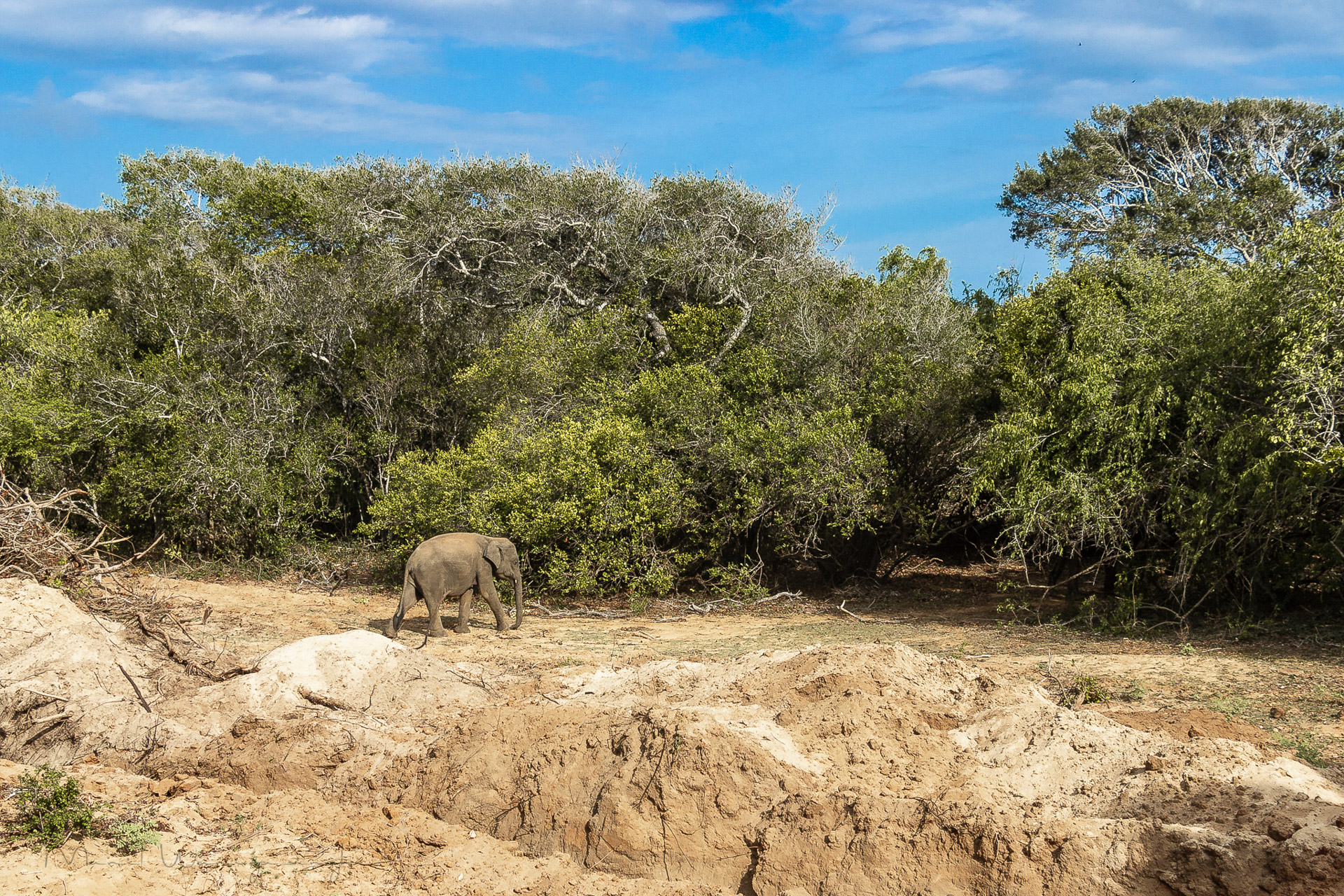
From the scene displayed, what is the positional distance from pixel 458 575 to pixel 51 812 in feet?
19.9

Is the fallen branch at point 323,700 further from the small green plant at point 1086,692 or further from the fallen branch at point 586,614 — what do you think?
the fallen branch at point 586,614

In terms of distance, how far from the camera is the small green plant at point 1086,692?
8.02m

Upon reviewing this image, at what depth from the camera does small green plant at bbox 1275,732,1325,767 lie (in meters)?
6.38

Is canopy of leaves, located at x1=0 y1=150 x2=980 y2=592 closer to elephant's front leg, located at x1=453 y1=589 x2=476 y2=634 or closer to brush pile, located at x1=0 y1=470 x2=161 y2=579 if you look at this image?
elephant's front leg, located at x1=453 y1=589 x2=476 y2=634

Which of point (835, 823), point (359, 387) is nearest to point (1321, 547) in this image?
point (835, 823)

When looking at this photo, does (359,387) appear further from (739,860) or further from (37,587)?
(739,860)

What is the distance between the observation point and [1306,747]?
264 inches

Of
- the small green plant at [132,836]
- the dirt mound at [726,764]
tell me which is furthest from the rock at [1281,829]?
the small green plant at [132,836]

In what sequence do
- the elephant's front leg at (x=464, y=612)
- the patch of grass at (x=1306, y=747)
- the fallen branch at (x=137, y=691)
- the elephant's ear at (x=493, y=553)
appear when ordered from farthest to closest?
1. the elephant's ear at (x=493, y=553)
2. the elephant's front leg at (x=464, y=612)
3. the fallen branch at (x=137, y=691)
4. the patch of grass at (x=1306, y=747)

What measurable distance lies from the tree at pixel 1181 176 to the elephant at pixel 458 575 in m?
18.6

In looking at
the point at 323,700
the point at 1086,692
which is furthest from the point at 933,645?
the point at 323,700

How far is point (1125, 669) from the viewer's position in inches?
373

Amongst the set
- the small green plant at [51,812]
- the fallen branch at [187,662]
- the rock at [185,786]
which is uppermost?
the fallen branch at [187,662]

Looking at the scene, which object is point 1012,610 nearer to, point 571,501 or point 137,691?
point 571,501
